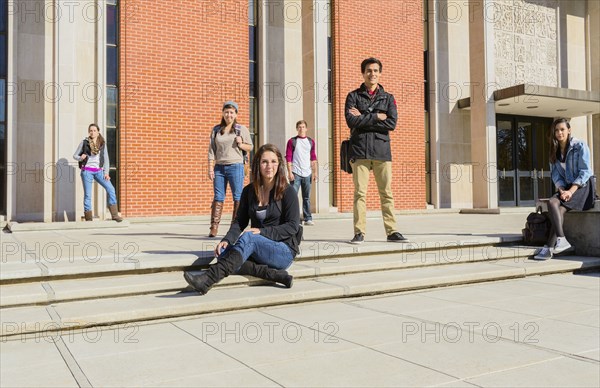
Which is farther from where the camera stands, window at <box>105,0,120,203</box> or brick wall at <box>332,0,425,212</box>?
brick wall at <box>332,0,425,212</box>

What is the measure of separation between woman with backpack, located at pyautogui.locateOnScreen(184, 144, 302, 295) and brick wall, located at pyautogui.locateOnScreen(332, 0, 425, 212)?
8.56 m

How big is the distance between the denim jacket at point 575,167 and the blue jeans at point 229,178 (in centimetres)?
391

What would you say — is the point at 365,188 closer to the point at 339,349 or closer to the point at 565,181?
the point at 565,181

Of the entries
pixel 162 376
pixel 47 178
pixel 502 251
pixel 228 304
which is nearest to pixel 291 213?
pixel 228 304

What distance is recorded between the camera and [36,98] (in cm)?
1051

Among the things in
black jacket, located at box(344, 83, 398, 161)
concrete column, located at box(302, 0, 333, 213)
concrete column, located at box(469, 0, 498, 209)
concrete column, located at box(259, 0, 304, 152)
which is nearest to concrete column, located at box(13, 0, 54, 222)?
concrete column, located at box(259, 0, 304, 152)

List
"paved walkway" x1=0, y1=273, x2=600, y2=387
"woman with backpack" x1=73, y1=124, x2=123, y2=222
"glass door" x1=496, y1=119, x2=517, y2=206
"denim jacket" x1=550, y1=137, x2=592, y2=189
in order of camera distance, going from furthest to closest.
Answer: "glass door" x1=496, y1=119, x2=517, y2=206
"woman with backpack" x1=73, y1=124, x2=123, y2=222
"denim jacket" x1=550, y1=137, x2=592, y2=189
"paved walkway" x1=0, y1=273, x2=600, y2=387

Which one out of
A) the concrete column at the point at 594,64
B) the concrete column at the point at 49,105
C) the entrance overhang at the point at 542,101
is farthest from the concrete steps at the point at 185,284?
the concrete column at the point at 594,64

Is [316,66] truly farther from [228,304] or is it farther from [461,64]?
[228,304]

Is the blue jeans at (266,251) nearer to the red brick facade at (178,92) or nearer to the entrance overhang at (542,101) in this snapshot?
the red brick facade at (178,92)

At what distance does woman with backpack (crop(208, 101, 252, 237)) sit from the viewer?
22.0ft

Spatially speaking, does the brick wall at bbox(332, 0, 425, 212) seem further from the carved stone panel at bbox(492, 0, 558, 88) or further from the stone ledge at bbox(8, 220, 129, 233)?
the stone ledge at bbox(8, 220, 129, 233)

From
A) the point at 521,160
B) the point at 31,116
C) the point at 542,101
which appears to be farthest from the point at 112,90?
the point at 521,160

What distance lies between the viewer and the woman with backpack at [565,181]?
606 cm
